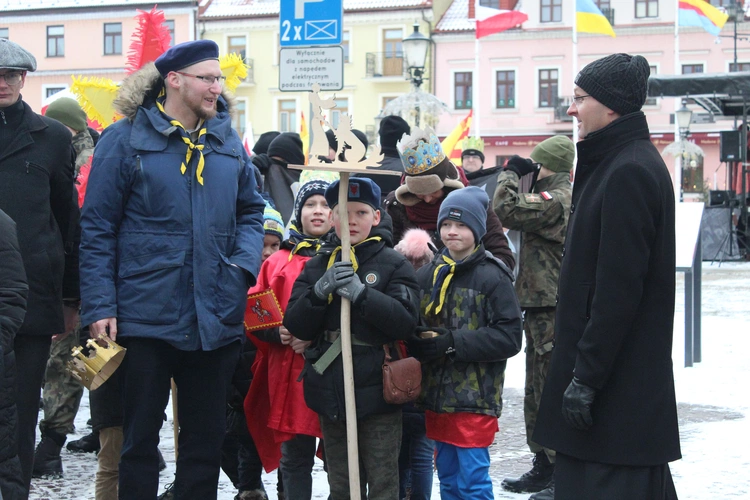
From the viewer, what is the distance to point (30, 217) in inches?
165

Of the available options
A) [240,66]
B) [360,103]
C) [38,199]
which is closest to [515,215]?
[240,66]

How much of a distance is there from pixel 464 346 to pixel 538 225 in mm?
1362

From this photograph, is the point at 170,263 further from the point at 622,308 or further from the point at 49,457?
the point at 49,457

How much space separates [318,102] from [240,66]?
1390 mm

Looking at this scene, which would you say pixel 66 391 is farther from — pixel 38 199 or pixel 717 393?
pixel 717 393

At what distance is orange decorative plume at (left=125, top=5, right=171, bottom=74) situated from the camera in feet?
17.6

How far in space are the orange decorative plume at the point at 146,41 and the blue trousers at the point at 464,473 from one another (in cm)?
256

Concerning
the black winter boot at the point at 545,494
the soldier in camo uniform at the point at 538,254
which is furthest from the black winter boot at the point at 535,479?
the black winter boot at the point at 545,494

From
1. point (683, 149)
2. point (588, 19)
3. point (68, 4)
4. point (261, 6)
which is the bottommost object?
point (683, 149)

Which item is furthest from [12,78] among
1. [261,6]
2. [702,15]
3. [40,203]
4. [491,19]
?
[261,6]

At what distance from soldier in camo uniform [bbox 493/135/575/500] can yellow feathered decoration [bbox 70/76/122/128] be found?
2174mm

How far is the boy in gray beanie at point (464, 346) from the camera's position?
4340 mm

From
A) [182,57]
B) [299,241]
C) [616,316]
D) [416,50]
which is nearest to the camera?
[616,316]

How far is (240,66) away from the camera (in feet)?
17.9
